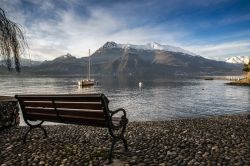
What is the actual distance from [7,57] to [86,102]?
1318cm

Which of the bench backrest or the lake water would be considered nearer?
the bench backrest

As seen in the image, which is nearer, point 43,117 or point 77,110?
point 77,110

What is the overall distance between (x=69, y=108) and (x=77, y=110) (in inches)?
15.5

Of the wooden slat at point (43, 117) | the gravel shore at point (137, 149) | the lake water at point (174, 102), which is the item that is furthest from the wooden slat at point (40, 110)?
the lake water at point (174, 102)

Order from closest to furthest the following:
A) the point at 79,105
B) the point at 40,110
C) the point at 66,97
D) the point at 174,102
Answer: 1. the point at 79,105
2. the point at 66,97
3. the point at 40,110
4. the point at 174,102

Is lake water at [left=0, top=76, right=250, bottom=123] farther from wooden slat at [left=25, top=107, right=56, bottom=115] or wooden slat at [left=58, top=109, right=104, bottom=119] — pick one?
wooden slat at [left=58, top=109, right=104, bottom=119]

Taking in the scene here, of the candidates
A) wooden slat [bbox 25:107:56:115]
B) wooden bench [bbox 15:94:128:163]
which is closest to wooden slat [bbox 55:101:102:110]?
wooden bench [bbox 15:94:128:163]

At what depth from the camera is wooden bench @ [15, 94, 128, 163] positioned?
28.8 feet

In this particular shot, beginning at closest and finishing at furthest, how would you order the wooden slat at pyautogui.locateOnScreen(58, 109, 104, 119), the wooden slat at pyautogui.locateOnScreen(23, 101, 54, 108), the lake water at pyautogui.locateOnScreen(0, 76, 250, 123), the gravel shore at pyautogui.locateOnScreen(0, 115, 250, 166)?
1. the gravel shore at pyautogui.locateOnScreen(0, 115, 250, 166)
2. the wooden slat at pyautogui.locateOnScreen(58, 109, 104, 119)
3. the wooden slat at pyautogui.locateOnScreen(23, 101, 54, 108)
4. the lake water at pyautogui.locateOnScreen(0, 76, 250, 123)

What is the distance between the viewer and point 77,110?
966 cm

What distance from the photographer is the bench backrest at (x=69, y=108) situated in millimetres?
8773

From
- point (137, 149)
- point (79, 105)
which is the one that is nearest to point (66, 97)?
point (79, 105)

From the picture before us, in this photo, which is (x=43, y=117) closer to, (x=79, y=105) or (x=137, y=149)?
(x=79, y=105)

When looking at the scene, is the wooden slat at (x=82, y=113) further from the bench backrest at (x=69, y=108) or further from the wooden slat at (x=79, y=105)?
the wooden slat at (x=79, y=105)
